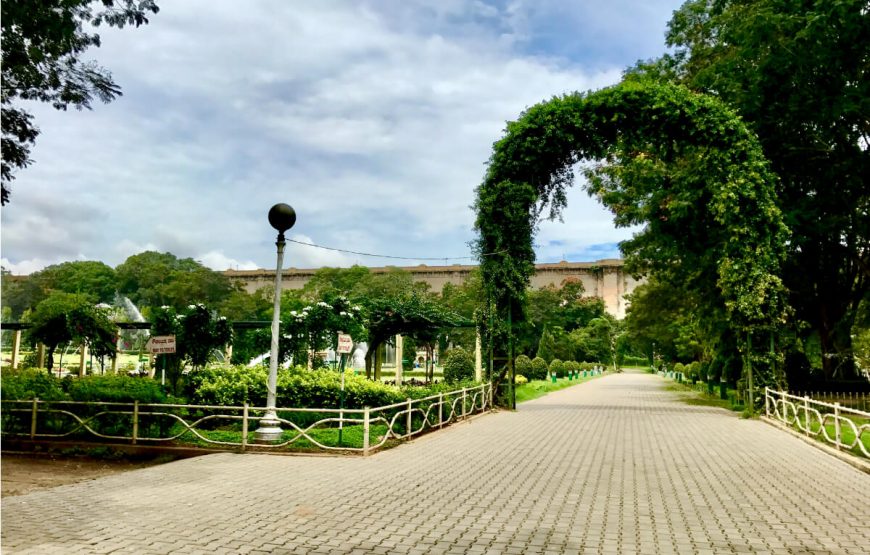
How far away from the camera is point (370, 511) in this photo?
6945 mm

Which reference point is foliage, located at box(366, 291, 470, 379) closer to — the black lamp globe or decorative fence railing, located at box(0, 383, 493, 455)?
decorative fence railing, located at box(0, 383, 493, 455)

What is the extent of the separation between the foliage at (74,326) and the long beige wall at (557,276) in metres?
95.9

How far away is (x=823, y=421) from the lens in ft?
41.6

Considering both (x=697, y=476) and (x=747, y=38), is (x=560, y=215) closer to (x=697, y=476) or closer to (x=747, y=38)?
(x=747, y=38)

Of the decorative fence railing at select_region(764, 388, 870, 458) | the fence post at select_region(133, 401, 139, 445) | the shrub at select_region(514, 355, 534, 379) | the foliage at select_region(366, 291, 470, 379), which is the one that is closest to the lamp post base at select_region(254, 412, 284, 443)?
the fence post at select_region(133, 401, 139, 445)

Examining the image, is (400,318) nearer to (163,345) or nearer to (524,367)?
(163,345)

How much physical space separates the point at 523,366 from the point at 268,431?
30622mm

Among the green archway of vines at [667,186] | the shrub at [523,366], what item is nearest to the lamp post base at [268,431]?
the green archway of vines at [667,186]

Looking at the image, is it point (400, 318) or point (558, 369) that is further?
point (558, 369)

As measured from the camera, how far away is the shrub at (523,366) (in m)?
40.7

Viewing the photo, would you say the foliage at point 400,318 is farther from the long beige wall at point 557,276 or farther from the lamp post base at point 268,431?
the long beige wall at point 557,276

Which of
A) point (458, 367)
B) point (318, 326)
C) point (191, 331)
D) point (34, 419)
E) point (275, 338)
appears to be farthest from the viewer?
point (458, 367)

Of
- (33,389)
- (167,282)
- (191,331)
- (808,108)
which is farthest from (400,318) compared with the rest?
(167,282)

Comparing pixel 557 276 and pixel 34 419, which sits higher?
pixel 557 276
